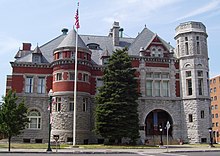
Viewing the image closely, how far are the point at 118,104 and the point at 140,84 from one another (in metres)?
9.20

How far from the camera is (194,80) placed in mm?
40844

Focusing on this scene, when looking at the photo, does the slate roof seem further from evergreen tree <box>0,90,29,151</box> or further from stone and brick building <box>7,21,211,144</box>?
evergreen tree <box>0,90,29,151</box>

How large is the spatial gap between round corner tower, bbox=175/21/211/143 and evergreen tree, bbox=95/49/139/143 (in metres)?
10.0

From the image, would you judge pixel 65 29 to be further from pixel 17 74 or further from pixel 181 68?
pixel 181 68

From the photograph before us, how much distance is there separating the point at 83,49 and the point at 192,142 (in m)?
19.6

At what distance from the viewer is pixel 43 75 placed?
133 feet

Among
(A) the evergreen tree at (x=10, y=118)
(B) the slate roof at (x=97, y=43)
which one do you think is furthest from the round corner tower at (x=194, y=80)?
(A) the evergreen tree at (x=10, y=118)

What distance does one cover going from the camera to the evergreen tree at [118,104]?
3297 centimetres

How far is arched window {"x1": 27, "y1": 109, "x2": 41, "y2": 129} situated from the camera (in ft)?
127

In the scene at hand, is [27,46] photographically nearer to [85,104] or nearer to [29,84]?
[29,84]

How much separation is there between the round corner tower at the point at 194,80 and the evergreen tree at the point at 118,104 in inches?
395

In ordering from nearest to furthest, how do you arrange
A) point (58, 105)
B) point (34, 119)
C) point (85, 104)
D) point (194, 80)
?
point (58, 105)
point (85, 104)
point (34, 119)
point (194, 80)

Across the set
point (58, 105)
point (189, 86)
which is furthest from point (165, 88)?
point (58, 105)

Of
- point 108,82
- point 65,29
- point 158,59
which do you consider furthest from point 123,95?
point 65,29
